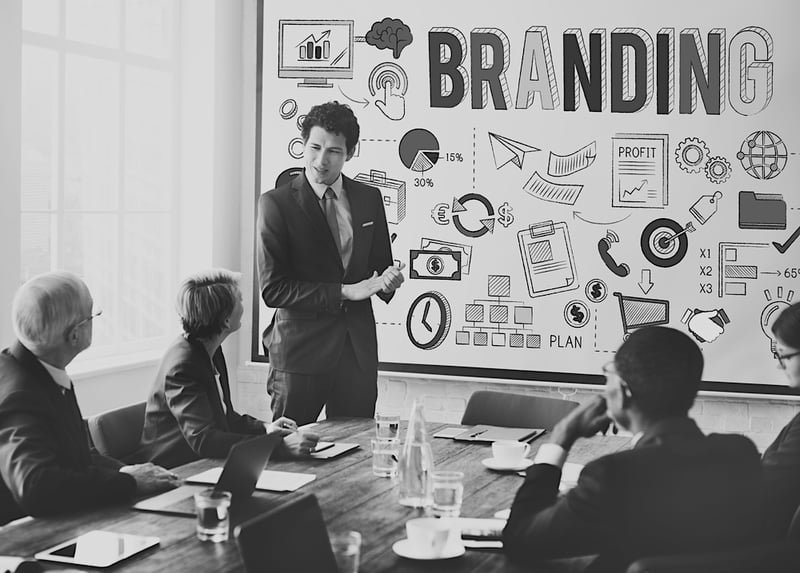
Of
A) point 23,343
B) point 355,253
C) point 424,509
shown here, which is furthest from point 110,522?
point 355,253

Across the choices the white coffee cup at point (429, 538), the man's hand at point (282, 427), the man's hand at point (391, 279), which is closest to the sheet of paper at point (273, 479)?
the man's hand at point (282, 427)

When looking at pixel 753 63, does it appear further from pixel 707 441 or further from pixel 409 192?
pixel 707 441

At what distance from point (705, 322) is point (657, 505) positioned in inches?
131

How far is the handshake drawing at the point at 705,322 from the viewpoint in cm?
517

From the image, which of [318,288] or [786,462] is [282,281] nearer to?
[318,288]

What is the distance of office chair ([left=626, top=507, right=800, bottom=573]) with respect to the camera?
1.77 meters

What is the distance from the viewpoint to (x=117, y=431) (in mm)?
3365

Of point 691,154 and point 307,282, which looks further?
point 691,154

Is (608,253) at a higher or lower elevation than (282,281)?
higher

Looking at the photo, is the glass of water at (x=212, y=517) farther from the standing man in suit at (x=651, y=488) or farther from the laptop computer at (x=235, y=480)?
the standing man in suit at (x=651, y=488)

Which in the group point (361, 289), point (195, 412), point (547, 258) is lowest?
point (195, 412)

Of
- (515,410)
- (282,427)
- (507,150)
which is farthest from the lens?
(507,150)

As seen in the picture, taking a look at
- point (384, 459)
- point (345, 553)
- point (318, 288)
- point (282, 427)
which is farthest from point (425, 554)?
point (318, 288)

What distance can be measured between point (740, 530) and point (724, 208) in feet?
10.8
